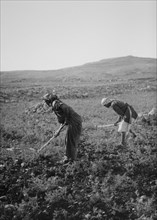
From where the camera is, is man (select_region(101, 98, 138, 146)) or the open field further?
man (select_region(101, 98, 138, 146))

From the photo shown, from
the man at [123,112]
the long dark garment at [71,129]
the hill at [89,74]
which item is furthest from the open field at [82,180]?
the hill at [89,74]

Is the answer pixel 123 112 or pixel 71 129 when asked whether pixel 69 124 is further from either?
pixel 123 112

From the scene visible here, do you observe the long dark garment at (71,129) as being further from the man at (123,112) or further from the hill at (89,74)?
the hill at (89,74)

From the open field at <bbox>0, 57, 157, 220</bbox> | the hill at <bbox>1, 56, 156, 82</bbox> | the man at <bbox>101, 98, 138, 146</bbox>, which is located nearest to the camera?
the open field at <bbox>0, 57, 157, 220</bbox>

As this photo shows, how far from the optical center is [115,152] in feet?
21.4

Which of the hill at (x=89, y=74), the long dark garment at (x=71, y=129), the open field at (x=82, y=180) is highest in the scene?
the hill at (x=89, y=74)

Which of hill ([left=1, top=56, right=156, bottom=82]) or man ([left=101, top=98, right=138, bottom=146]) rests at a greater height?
hill ([left=1, top=56, right=156, bottom=82])

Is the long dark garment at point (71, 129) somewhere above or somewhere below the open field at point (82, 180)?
above

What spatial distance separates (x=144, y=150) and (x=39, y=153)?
10.4ft

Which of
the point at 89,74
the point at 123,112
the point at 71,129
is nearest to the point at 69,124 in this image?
the point at 71,129

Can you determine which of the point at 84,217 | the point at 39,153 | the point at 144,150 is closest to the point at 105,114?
the point at 144,150

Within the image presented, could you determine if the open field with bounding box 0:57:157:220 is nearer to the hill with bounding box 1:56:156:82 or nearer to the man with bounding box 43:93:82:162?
the man with bounding box 43:93:82:162

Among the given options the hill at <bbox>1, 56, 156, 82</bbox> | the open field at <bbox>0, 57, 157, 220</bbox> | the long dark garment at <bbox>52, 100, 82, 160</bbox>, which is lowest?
the open field at <bbox>0, 57, 157, 220</bbox>

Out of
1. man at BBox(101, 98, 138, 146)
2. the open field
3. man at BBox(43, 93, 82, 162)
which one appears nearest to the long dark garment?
man at BBox(43, 93, 82, 162)
